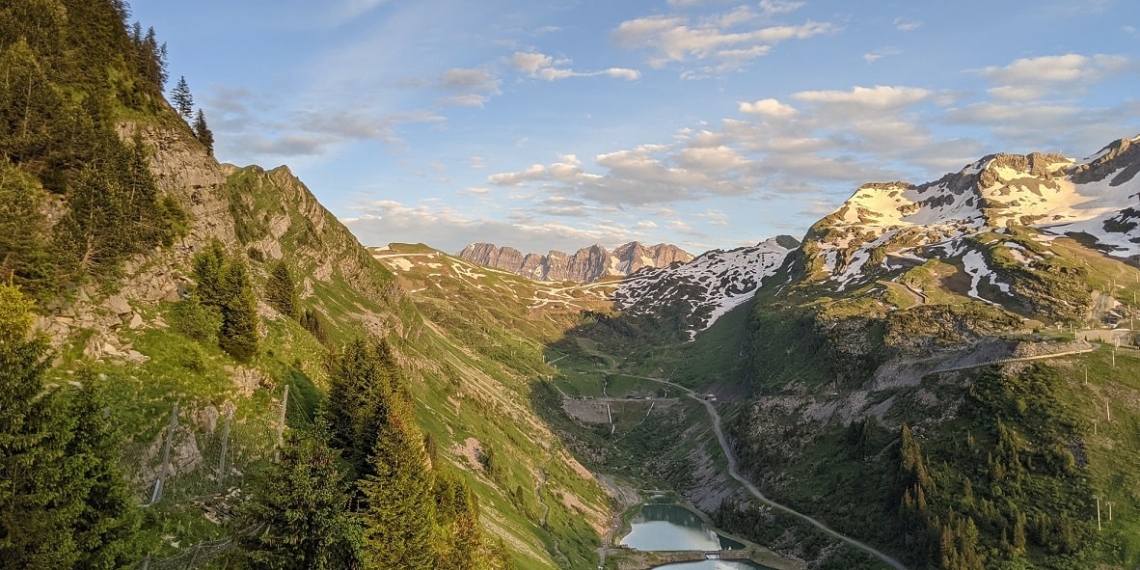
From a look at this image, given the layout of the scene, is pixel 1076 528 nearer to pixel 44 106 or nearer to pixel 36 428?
pixel 36 428

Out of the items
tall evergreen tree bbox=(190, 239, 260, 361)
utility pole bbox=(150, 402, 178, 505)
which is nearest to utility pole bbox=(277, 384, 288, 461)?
tall evergreen tree bbox=(190, 239, 260, 361)

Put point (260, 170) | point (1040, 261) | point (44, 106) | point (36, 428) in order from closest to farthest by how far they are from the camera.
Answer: point (36, 428), point (44, 106), point (260, 170), point (1040, 261)

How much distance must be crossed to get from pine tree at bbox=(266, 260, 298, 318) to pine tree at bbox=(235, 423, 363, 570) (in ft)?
128

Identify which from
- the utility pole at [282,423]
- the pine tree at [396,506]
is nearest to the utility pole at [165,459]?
the utility pole at [282,423]

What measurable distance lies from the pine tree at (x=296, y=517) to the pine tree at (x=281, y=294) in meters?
38.9

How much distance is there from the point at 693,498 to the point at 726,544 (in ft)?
95.3

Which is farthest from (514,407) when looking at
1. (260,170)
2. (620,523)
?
(260,170)

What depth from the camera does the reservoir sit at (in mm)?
103688

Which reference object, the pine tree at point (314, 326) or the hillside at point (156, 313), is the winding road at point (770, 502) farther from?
the pine tree at point (314, 326)

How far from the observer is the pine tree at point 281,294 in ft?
214

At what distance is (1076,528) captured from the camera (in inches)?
3039

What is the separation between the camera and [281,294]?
6606cm

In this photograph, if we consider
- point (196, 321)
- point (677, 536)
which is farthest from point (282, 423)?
point (677, 536)

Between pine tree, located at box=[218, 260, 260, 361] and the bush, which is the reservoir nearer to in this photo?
pine tree, located at box=[218, 260, 260, 361]
